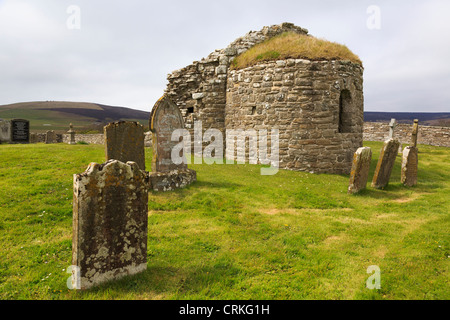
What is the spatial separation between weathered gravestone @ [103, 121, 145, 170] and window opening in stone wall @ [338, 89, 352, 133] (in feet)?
28.7

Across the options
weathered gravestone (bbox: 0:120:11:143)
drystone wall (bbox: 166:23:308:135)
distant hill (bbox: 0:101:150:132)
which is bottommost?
weathered gravestone (bbox: 0:120:11:143)

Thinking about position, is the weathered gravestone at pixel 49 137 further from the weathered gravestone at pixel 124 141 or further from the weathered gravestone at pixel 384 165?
the weathered gravestone at pixel 384 165

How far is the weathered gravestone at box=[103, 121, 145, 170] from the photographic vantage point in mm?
7226

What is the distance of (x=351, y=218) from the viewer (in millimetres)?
6449

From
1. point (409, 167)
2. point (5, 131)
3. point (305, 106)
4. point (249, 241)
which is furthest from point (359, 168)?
point (5, 131)

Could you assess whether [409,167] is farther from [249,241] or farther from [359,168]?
[249,241]

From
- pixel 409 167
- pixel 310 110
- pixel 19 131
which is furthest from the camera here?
pixel 19 131

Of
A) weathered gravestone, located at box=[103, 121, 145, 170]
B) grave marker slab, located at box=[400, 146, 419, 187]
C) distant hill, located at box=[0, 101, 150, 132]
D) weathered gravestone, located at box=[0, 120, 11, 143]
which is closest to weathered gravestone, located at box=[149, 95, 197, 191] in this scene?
weathered gravestone, located at box=[103, 121, 145, 170]

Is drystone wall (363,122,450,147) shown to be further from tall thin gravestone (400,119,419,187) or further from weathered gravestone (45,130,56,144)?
weathered gravestone (45,130,56,144)

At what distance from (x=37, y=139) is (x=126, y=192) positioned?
26.0 m

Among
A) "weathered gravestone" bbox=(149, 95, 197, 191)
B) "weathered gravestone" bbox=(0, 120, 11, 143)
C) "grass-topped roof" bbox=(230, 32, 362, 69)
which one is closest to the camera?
"weathered gravestone" bbox=(149, 95, 197, 191)

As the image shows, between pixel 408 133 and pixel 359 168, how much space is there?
22.0 metres

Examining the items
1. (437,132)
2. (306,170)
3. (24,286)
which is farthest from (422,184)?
(437,132)

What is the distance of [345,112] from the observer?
39.5 feet
